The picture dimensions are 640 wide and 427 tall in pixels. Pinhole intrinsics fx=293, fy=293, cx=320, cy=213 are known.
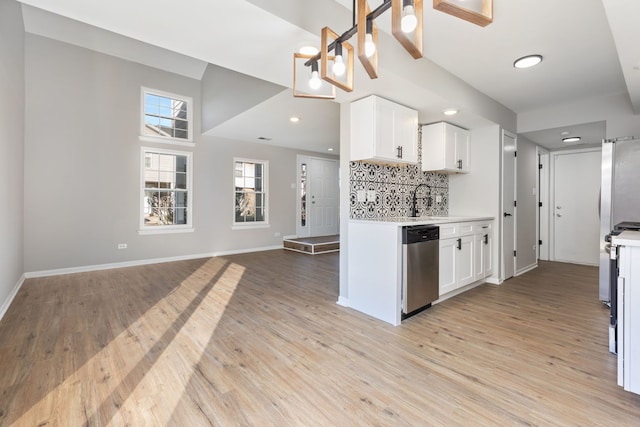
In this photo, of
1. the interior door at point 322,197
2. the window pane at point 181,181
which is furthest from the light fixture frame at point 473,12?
the interior door at point 322,197

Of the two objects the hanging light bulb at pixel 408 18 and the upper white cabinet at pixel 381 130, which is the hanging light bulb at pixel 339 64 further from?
the upper white cabinet at pixel 381 130

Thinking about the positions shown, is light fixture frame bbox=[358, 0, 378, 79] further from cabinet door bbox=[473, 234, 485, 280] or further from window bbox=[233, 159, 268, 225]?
window bbox=[233, 159, 268, 225]

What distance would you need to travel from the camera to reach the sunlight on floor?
148cm

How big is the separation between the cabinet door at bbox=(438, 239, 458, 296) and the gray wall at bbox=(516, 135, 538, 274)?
1892 mm

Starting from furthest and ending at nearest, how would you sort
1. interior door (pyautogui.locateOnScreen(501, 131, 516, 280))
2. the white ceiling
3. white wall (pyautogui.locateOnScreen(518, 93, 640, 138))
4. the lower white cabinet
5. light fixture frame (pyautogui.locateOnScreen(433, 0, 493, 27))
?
interior door (pyautogui.locateOnScreen(501, 131, 516, 280)) < white wall (pyautogui.locateOnScreen(518, 93, 640, 138)) < the lower white cabinet < the white ceiling < light fixture frame (pyautogui.locateOnScreen(433, 0, 493, 27))

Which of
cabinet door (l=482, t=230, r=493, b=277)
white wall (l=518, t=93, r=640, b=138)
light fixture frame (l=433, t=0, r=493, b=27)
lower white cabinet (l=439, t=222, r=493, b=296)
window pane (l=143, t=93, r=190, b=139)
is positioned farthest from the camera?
window pane (l=143, t=93, r=190, b=139)

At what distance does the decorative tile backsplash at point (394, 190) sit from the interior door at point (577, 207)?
271 centimetres

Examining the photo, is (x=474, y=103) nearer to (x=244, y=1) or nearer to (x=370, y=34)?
(x=370, y=34)

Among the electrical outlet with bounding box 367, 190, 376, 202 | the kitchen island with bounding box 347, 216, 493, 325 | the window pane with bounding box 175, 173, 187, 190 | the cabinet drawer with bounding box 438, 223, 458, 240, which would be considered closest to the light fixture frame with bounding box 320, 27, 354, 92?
the kitchen island with bounding box 347, 216, 493, 325

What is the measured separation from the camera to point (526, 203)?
4.60m

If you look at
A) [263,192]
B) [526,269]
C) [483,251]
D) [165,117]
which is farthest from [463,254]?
[165,117]

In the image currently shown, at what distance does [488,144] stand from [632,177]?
1452mm

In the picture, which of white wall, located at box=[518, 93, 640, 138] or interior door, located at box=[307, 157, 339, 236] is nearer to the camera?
white wall, located at box=[518, 93, 640, 138]

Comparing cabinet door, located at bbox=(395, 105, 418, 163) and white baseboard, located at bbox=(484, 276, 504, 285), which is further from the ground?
cabinet door, located at bbox=(395, 105, 418, 163)
